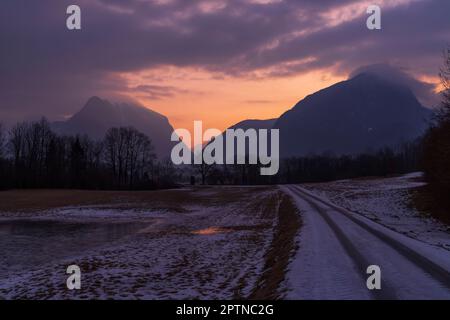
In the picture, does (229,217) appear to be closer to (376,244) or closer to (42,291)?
(376,244)

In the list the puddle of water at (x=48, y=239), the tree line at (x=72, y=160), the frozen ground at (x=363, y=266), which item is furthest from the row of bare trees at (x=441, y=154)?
the tree line at (x=72, y=160)

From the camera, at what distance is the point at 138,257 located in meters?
16.6

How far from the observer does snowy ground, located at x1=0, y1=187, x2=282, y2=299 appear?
11828mm

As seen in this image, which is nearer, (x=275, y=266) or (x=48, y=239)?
(x=275, y=266)

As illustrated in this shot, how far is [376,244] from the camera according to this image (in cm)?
1627

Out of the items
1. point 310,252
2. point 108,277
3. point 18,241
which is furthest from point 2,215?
point 310,252

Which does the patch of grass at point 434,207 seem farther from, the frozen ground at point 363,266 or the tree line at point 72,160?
the tree line at point 72,160

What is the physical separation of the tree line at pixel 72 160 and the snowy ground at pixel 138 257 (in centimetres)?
6556

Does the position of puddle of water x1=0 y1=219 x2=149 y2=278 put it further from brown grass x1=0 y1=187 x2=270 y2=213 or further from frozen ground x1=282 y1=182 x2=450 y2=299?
brown grass x1=0 y1=187 x2=270 y2=213

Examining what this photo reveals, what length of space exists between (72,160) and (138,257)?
99.6 meters

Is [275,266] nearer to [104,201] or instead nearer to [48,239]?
[48,239]

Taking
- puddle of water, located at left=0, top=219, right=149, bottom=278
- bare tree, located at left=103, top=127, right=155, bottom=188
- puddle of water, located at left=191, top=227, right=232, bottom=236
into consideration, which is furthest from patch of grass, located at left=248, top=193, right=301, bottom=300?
bare tree, located at left=103, top=127, right=155, bottom=188

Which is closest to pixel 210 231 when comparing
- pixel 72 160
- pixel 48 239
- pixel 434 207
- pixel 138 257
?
pixel 138 257
